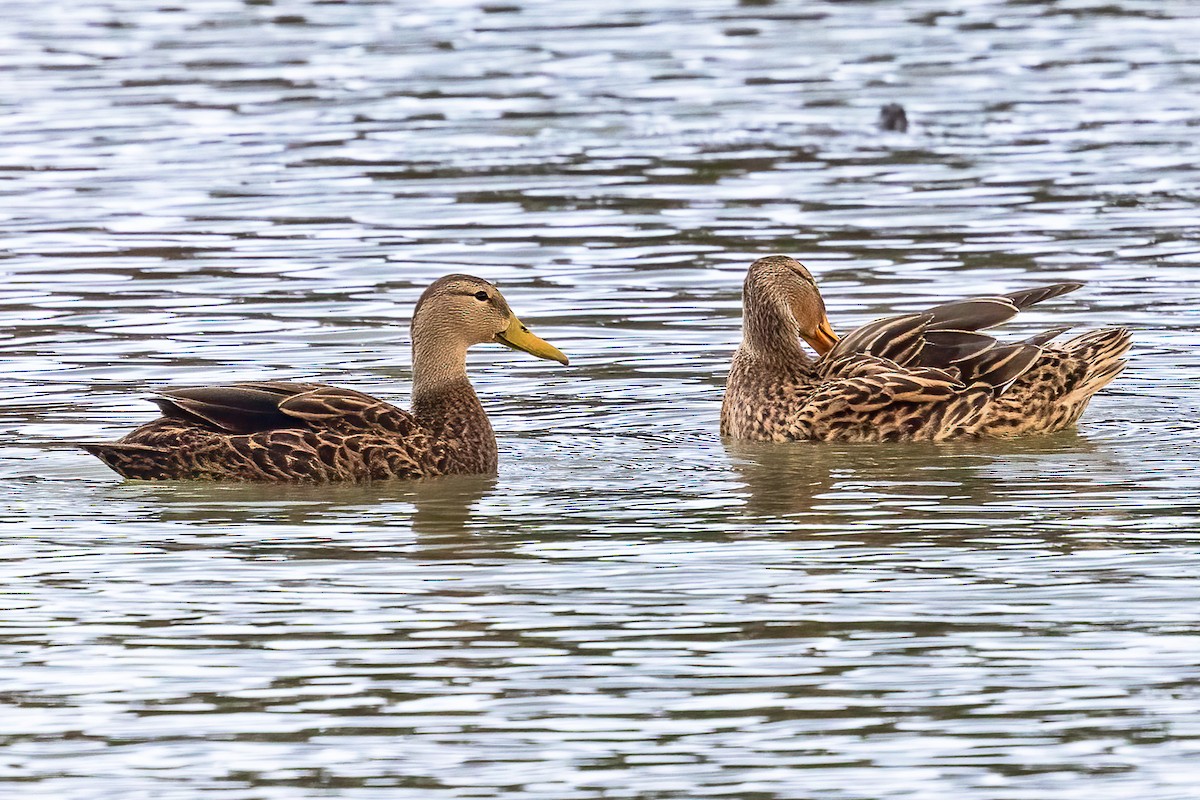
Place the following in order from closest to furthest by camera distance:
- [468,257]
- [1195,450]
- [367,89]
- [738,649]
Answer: [738,649] < [1195,450] < [468,257] < [367,89]

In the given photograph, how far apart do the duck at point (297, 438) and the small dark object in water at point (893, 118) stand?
1195 cm

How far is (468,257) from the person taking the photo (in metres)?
17.8

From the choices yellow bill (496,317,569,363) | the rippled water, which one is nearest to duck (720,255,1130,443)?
the rippled water

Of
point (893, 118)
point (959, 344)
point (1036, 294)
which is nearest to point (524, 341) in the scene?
point (959, 344)

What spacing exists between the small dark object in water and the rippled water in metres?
0.26

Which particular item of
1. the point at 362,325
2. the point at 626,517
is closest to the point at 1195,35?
the point at 362,325

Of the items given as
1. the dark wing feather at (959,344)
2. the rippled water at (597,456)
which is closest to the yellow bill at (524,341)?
the rippled water at (597,456)

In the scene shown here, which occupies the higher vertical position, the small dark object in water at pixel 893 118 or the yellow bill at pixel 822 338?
the small dark object in water at pixel 893 118

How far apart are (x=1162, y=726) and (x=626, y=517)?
3.41m

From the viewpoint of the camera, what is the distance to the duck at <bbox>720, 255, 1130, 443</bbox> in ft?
41.1

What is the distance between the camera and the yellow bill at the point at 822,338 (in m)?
13.3

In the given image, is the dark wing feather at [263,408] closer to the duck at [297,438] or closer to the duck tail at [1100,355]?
the duck at [297,438]

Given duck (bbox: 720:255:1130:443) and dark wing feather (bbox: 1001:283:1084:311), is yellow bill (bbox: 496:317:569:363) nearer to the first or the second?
duck (bbox: 720:255:1130:443)

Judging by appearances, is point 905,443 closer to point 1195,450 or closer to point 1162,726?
point 1195,450
